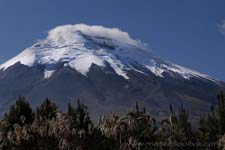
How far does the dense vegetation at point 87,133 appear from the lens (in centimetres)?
7481

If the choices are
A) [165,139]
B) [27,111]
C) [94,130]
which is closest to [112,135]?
[94,130]

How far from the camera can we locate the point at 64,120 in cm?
7900

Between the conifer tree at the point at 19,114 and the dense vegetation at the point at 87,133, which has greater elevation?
the conifer tree at the point at 19,114

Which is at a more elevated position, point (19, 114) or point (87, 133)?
point (19, 114)

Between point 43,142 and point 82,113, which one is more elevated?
point 82,113

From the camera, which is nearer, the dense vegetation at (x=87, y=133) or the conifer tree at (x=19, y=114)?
the dense vegetation at (x=87, y=133)

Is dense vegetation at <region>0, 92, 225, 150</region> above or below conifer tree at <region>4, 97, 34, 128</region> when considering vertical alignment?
below

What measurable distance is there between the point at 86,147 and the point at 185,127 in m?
15.8

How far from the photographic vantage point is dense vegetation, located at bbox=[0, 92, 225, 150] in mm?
74812

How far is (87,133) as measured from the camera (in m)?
79.9

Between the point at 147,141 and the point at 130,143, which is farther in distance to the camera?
the point at 147,141

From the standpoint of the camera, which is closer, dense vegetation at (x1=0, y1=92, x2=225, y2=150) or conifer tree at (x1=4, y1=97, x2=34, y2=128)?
dense vegetation at (x1=0, y1=92, x2=225, y2=150)

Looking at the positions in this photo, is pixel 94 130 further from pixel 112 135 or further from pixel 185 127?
pixel 185 127

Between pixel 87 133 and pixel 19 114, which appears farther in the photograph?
pixel 19 114
